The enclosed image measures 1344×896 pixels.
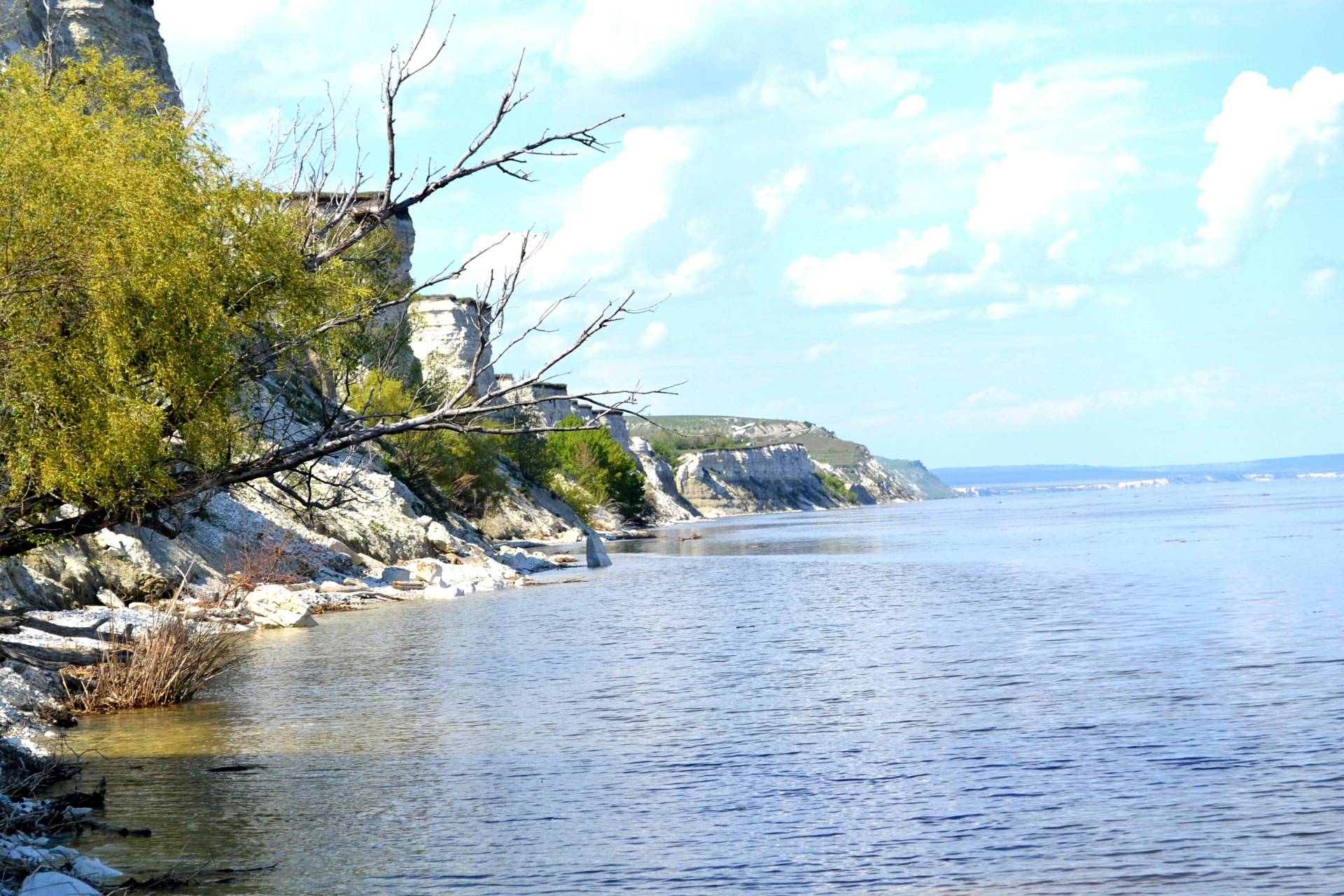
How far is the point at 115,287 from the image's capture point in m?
13.1

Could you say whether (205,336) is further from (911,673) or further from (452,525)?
(452,525)

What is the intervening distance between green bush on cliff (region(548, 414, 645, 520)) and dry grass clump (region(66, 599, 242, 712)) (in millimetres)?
82426

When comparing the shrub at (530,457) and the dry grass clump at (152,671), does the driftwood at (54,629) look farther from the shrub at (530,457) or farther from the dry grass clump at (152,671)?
the shrub at (530,457)

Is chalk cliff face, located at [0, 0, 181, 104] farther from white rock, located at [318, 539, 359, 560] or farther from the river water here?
the river water

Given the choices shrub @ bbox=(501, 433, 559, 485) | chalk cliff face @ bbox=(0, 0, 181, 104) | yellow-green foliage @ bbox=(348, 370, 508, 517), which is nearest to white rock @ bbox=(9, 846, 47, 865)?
chalk cliff face @ bbox=(0, 0, 181, 104)

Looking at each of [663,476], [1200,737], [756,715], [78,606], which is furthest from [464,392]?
[663,476]

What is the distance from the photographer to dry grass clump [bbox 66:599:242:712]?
20906 mm

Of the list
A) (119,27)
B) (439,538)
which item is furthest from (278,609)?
(119,27)

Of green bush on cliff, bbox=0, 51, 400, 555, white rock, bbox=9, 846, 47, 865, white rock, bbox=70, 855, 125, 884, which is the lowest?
white rock, bbox=70, 855, 125, 884

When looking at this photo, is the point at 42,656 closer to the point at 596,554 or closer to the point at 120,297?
the point at 120,297

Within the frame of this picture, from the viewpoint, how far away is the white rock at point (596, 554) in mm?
64438

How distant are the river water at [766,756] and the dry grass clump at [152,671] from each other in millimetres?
496

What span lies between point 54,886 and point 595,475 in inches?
4407

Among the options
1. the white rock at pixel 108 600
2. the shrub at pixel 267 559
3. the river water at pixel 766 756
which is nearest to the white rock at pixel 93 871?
the river water at pixel 766 756
